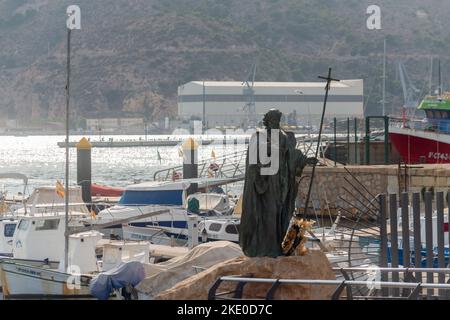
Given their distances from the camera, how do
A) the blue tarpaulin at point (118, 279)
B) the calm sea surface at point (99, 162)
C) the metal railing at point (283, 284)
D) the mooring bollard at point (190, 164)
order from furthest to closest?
the calm sea surface at point (99, 162), the mooring bollard at point (190, 164), the blue tarpaulin at point (118, 279), the metal railing at point (283, 284)

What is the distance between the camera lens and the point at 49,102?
18512 centimetres

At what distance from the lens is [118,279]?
1543 cm

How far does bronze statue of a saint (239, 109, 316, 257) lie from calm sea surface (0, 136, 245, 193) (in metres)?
44.3

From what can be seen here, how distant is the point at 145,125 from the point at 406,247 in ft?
491

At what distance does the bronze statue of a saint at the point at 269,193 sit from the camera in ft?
40.2

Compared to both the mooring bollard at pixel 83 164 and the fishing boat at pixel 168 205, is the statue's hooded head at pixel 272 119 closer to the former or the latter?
the fishing boat at pixel 168 205

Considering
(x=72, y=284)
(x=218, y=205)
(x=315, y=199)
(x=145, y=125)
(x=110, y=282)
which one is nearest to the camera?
(x=110, y=282)

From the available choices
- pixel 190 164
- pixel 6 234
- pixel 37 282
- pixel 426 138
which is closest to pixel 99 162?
pixel 426 138

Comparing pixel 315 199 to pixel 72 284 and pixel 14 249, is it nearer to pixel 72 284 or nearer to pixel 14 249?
pixel 14 249

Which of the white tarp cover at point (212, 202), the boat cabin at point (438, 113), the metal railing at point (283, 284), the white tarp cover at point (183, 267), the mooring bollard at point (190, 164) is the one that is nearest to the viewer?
the metal railing at point (283, 284)

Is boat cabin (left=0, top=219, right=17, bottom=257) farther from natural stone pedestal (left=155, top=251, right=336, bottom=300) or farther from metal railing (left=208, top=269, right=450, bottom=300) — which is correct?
metal railing (left=208, top=269, right=450, bottom=300)

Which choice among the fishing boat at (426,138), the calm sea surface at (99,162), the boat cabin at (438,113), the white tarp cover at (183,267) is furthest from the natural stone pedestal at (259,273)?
the calm sea surface at (99,162)

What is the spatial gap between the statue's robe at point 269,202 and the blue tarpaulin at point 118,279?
3408 mm

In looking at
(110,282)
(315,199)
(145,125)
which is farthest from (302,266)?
(145,125)
